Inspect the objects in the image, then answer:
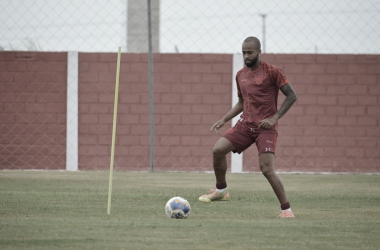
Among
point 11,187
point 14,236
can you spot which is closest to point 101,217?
point 14,236

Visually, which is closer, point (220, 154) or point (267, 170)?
point (267, 170)

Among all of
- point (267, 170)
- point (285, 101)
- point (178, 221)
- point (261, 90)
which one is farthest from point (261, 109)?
point (178, 221)

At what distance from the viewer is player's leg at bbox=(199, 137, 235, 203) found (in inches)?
337

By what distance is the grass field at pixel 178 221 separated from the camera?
221 inches

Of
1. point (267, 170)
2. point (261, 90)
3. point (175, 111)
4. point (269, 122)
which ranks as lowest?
point (267, 170)

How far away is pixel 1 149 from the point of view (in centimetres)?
1659

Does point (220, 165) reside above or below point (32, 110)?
A: below

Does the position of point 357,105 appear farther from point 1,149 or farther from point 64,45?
point 1,149

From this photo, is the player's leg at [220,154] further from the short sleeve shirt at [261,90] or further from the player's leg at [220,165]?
the short sleeve shirt at [261,90]

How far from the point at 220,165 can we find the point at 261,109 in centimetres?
111

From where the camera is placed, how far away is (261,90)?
799 centimetres

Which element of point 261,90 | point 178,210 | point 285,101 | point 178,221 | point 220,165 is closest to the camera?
point 178,221

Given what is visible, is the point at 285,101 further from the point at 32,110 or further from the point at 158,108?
the point at 32,110

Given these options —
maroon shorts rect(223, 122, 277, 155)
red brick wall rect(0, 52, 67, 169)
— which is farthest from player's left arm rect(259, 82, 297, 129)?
red brick wall rect(0, 52, 67, 169)
